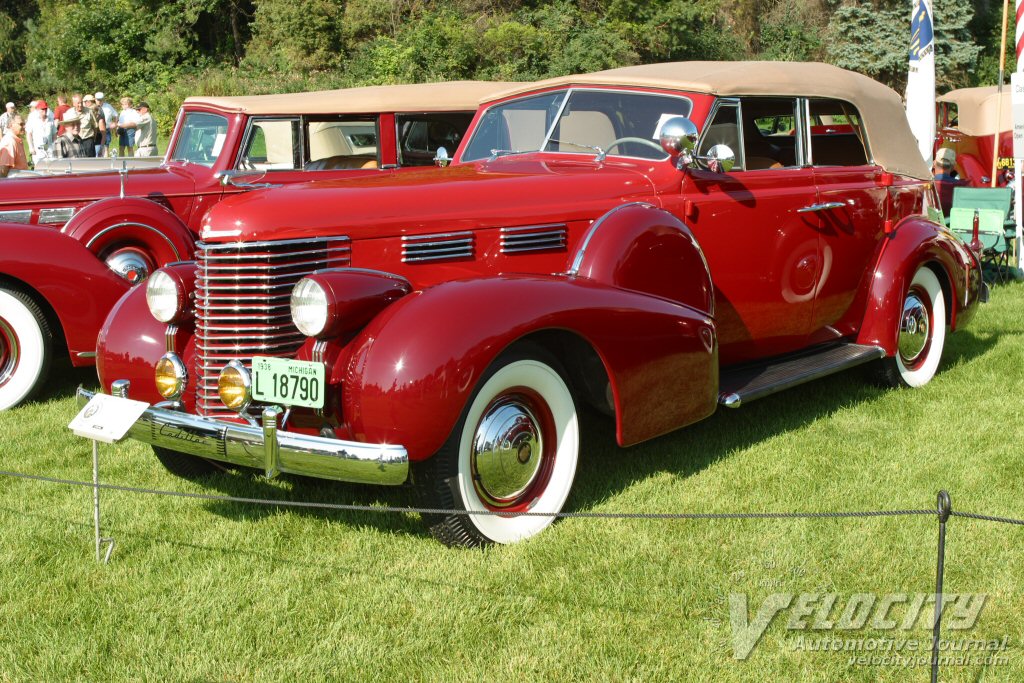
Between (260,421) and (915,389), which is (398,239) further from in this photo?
(915,389)

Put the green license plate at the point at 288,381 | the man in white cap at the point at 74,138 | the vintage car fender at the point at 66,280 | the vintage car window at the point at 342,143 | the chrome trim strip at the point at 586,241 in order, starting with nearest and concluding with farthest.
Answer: the green license plate at the point at 288,381
the chrome trim strip at the point at 586,241
the vintage car fender at the point at 66,280
the vintage car window at the point at 342,143
the man in white cap at the point at 74,138

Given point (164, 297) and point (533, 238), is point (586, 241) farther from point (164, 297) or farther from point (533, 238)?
point (164, 297)

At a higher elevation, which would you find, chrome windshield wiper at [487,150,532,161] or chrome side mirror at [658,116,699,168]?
chrome side mirror at [658,116,699,168]

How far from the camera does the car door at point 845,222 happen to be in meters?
5.50

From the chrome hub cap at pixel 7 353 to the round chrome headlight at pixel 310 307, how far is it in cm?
312

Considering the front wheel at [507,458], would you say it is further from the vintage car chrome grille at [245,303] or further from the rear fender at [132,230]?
the rear fender at [132,230]

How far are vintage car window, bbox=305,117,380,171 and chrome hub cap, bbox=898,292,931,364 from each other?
4141mm

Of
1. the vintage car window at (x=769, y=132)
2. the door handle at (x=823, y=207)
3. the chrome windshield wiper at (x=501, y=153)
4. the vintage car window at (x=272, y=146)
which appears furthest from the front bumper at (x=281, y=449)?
the vintage car window at (x=272, y=146)

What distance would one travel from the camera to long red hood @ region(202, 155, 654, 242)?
152 inches

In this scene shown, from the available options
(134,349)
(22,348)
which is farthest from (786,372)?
(22,348)

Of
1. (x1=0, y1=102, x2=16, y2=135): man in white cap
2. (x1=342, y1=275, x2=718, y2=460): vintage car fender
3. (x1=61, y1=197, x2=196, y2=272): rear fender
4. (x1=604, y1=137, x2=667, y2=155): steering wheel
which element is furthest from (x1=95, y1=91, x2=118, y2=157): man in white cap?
(x1=342, y1=275, x2=718, y2=460): vintage car fender

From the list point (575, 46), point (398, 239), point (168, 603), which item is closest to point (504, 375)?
point (398, 239)

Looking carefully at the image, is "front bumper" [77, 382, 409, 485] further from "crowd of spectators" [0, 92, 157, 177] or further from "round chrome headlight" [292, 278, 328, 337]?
"crowd of spectators" [0, 92, 157, 177]

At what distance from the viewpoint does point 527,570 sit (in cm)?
365
